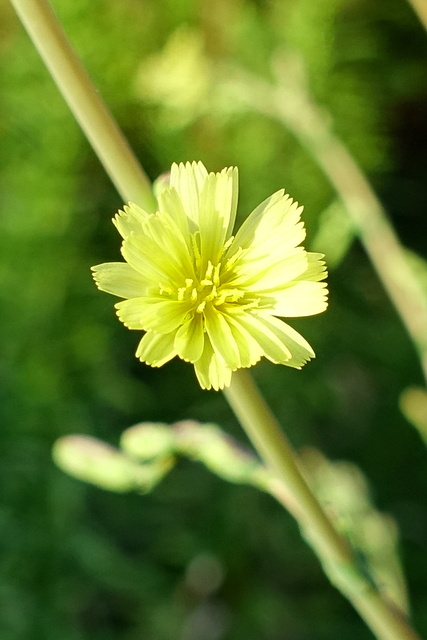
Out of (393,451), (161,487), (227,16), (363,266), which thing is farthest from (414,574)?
(227,16)

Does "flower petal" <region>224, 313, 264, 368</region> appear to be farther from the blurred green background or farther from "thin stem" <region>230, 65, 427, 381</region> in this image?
the blurred green background

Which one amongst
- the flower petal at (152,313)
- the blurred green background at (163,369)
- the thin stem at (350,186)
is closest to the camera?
the flower petal at (152,313)

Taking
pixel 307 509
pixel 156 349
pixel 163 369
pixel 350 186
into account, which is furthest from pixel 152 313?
pixel 163 369

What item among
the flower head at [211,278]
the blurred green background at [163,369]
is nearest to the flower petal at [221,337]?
the flower head at [211,278]

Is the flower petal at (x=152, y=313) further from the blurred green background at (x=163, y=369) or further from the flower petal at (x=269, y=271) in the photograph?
the blurred green background at (x=163, y=369)

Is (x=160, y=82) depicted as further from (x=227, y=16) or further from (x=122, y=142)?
(x=122, y=142)
